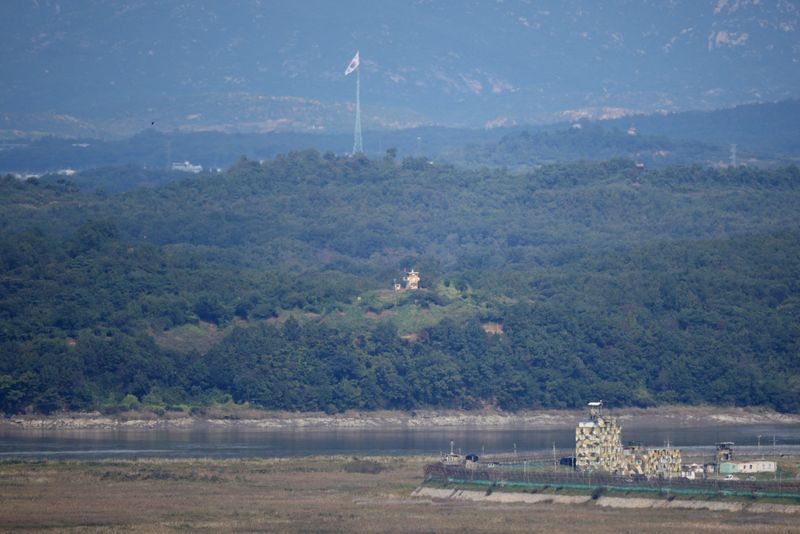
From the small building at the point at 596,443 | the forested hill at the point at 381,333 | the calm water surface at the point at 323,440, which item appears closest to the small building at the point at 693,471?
the small building at the point at 596,443

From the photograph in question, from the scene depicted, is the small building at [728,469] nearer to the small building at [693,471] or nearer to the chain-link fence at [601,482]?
the small building at [693,471]

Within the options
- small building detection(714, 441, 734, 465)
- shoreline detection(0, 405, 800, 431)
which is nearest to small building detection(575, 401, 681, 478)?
small building detection(714, 441, 734, 465)

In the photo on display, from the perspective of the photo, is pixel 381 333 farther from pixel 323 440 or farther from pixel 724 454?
pixel 724 454

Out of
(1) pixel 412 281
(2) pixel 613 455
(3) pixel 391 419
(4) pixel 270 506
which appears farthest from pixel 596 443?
(1) pixel 412 281

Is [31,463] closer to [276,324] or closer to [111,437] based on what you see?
[111,437]

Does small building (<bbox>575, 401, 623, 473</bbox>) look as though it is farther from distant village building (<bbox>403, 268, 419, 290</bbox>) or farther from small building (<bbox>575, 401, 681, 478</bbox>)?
distant village building (<bbox>403, 268, 419, 290</bbox>)

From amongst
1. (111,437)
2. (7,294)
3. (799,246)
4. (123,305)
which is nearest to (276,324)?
(123,305)
